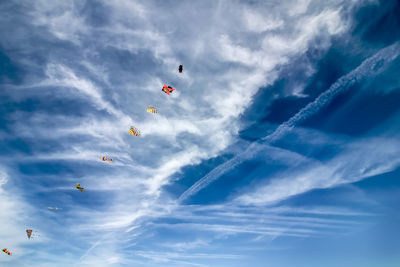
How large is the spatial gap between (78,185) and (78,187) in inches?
41.8

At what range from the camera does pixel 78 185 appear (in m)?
87.6

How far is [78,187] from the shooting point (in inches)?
3472

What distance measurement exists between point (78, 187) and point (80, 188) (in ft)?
2.70

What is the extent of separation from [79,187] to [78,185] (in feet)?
3.52

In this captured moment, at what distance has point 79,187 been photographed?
8825 cm

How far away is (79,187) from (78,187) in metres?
0.34

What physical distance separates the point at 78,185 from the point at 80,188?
167cm

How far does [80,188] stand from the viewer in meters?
88.6
